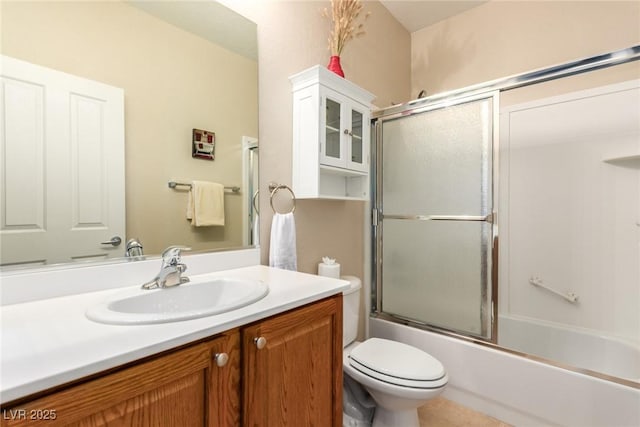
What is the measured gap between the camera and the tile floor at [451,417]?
1644 millimetres

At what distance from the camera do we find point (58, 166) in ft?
3.03

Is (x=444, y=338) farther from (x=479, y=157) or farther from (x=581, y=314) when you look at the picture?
(x=479, y=157)

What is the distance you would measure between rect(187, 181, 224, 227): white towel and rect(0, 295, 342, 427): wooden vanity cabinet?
60 cm

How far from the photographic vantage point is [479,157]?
69.1 inches

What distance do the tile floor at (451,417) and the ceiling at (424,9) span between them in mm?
2769

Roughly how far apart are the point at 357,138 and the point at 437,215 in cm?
69

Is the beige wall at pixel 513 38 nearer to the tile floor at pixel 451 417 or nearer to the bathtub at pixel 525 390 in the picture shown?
the bathtub at pixel 525 390

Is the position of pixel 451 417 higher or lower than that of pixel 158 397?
lower

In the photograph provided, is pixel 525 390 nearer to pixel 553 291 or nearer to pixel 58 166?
pixel 553 291

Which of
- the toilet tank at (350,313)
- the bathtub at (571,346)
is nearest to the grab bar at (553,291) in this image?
the bathtub at (571,346)

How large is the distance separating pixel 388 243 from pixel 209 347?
5.35 ft

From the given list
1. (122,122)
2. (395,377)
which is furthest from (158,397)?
(395,377)

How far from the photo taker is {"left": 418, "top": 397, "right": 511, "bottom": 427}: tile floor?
164 cm

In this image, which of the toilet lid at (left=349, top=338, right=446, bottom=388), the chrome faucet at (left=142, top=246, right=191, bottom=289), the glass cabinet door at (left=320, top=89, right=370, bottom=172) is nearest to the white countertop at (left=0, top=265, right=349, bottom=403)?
the chrome faucet at (left=142, top=246, right=191, bottom=289)
